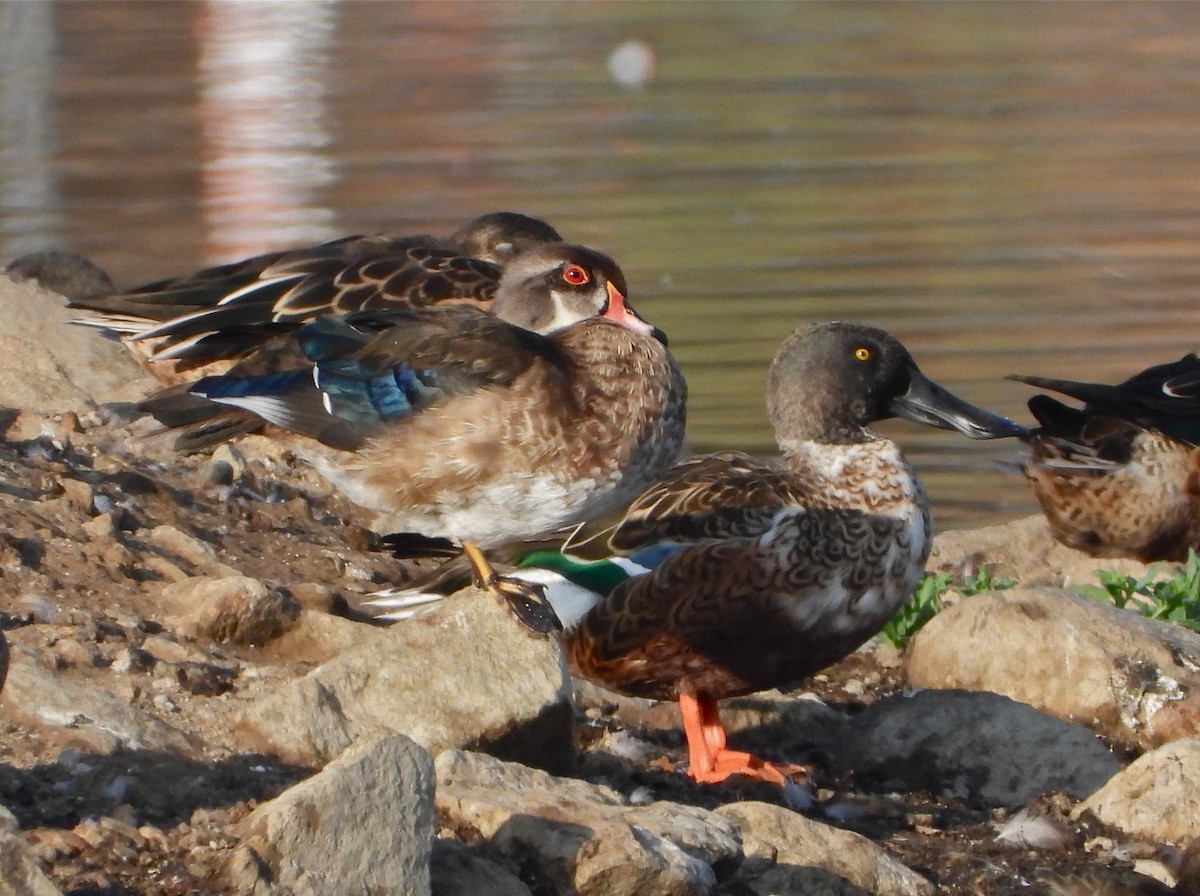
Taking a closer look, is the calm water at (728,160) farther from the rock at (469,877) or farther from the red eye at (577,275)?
the rock at (469,877)

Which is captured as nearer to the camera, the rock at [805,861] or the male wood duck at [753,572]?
the rock at [805,861]

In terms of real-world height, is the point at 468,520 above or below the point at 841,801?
above

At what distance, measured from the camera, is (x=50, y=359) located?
24.3ft

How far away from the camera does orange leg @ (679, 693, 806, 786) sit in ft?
17.0

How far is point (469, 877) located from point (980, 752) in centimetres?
190

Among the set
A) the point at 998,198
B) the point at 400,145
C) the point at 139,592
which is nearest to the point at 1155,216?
the point at 998,198

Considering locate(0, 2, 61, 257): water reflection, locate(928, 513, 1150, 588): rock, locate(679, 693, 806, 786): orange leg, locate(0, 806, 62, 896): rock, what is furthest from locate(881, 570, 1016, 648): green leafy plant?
locate(0, 2, 61, 257): water reflection

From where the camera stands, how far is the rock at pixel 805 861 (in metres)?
4.14

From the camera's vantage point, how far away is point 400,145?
63.7ft

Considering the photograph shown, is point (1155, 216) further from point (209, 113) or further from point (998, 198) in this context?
point (209, 113)

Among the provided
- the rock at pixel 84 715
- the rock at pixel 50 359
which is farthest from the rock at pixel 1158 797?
the rock at pixel 50 359

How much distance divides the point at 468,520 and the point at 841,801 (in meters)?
1.15

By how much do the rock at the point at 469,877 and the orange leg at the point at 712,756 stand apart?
4.76ft

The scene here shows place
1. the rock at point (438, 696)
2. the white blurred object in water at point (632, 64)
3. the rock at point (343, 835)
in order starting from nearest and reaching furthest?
the rock at point (343, 835)
the rock at point (438, 696)
the white blurred object in water at point (632, 64)
